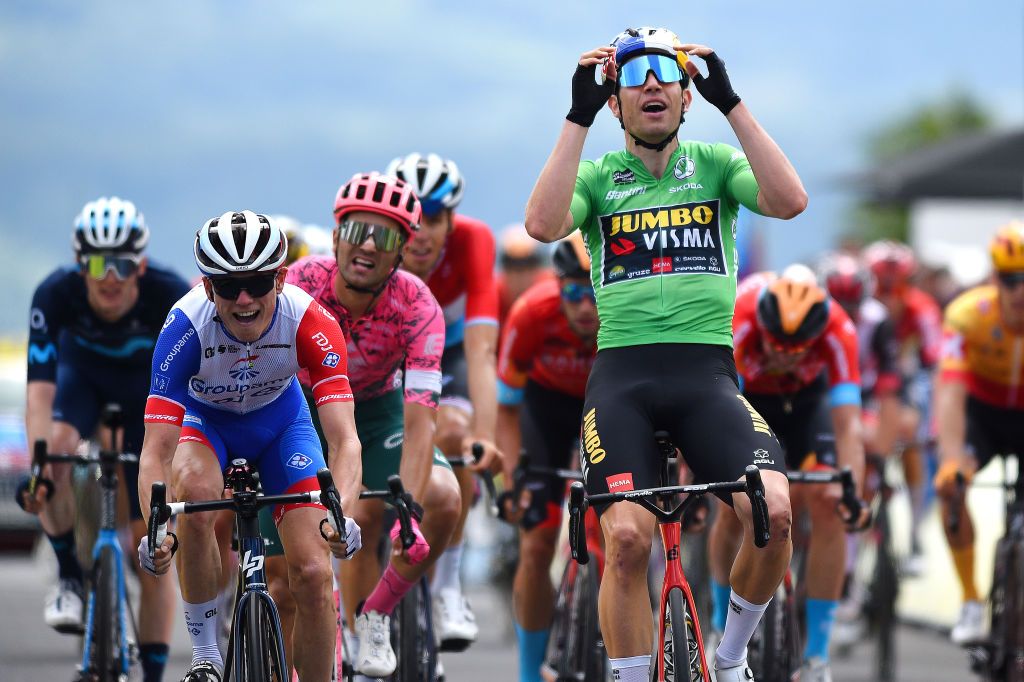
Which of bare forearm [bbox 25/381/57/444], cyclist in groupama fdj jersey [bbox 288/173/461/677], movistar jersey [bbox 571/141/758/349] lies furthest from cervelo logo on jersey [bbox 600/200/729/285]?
bare forearm [bbox 25/381/57/444]

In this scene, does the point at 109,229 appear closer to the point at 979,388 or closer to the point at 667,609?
the point at 667,609

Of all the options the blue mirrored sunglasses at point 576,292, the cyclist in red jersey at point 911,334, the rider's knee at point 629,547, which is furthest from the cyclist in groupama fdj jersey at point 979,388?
the cyclist in red jersey at point 911,334

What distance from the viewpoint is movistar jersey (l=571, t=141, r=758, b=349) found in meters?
6.80

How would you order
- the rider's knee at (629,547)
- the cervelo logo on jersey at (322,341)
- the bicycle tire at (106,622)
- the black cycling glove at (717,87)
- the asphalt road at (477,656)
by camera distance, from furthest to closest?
the asphalt road at (477,656) → the bicycle tire at (106,622) → the cervelo logo on jersey at (322,341) → the black cycling glove at (717,87) → the rider's knee at (629,547)

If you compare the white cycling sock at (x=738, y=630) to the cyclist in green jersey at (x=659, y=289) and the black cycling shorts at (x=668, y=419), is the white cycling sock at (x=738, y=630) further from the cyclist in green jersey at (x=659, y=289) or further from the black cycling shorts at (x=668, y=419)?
the black cycling shorts at (x=668, y=419)

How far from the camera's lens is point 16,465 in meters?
20.8

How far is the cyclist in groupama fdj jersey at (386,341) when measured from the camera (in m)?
7.73

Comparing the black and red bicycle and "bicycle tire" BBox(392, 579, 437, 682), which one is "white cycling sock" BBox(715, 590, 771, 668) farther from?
"bicycle tire" BBox(392, 579, 437, 682)

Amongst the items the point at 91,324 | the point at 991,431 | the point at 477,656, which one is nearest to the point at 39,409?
the point at 91,324

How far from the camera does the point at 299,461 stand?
283 inches

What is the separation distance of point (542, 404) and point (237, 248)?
3311 mm

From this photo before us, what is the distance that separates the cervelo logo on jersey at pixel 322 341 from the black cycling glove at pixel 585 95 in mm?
1308

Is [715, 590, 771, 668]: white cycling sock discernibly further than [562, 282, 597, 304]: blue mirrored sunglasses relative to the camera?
No

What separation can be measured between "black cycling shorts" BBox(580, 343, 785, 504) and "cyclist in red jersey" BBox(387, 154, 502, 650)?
6.33 ft
